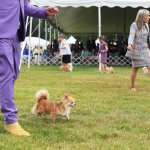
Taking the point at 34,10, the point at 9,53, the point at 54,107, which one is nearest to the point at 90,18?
the point at 54,107

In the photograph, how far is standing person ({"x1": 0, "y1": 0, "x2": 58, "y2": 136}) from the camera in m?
4.34

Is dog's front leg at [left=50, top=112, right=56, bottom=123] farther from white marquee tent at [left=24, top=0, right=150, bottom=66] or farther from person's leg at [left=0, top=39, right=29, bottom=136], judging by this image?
white marquee tent at [left=24, top=0, right=150, bottom=66]

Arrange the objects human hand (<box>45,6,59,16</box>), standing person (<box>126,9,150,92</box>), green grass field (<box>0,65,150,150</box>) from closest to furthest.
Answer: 1. green grass field (<box>0,65,150,150</box>)
2. human hand (<box>45,6,59,16</box>)
3. standing person (<box>126,9,150,92</box>)

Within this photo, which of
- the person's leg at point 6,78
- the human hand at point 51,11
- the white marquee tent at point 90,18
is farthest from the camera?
the white marquee tent at point 90,18

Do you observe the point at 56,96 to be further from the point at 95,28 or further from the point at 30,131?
the point at 95,28

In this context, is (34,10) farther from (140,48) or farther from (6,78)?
(140,48)

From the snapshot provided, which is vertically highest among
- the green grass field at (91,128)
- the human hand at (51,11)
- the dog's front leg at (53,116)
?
the human hand at (51,11)

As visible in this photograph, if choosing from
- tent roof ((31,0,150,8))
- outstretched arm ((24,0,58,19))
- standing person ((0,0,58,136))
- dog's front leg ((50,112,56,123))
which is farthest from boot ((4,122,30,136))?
tent roof ((31,0,150,8))

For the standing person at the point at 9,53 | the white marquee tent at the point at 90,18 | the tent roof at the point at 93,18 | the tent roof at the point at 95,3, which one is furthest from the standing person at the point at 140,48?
the tent roof at the point at 93,18

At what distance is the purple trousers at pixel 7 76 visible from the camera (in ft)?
14.2

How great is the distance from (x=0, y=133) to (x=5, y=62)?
72 centimetres

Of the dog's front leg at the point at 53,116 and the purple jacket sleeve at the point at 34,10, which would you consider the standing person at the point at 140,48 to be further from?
the purple jacket sleeve at the point at 34,10

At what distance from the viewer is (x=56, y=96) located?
8281 mm

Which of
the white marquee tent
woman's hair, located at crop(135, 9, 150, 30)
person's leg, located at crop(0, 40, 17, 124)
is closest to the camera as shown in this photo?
person's leg, located at crop(0, 40, 17, 124)
